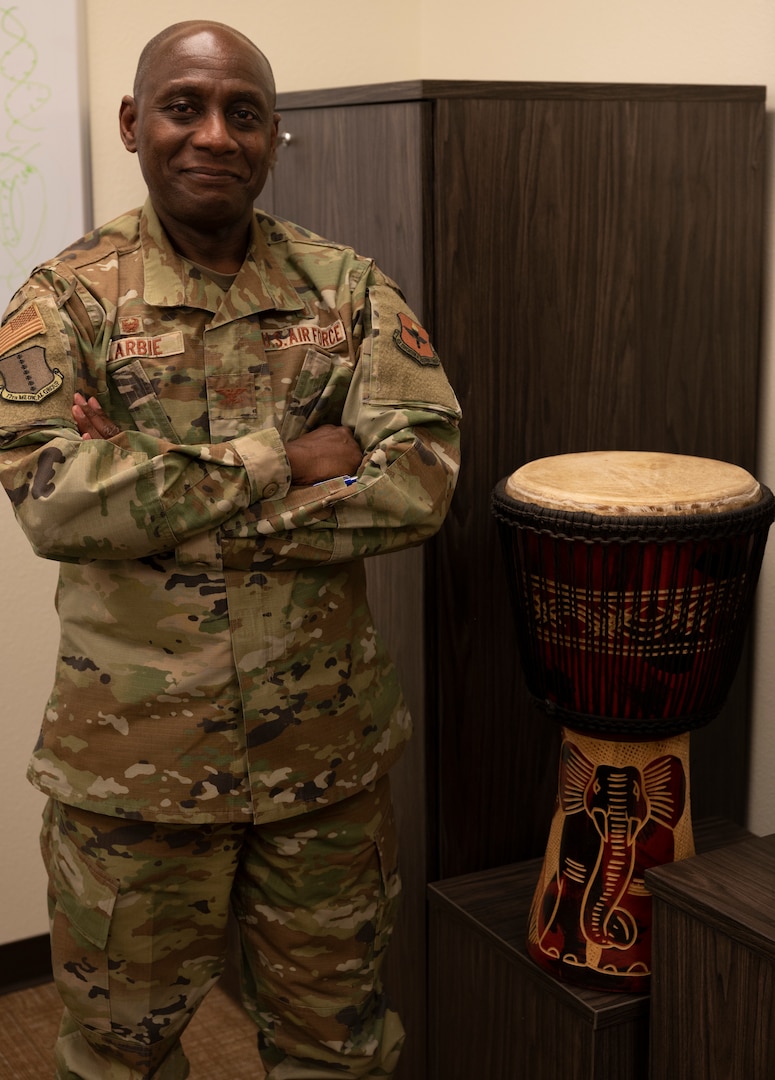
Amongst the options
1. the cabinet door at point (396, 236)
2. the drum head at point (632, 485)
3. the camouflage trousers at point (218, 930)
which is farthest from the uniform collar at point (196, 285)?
the camouflage trousers at point (218, 930)

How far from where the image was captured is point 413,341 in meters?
1.84

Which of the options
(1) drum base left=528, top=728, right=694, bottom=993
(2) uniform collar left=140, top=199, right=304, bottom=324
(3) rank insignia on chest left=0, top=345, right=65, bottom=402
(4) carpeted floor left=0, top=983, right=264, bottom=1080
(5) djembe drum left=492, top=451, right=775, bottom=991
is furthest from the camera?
(4) carpeted floor left=0, top=983, right=264, bottom=1080

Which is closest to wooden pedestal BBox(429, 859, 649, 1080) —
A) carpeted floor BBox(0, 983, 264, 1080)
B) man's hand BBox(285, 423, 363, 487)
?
carpeted floor BBox(0, 983, 264, 1080)

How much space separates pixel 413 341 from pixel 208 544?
16.1 inches

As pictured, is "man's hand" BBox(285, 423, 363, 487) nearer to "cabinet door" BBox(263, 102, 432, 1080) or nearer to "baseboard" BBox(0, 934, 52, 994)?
"cabinet door" BBox(263, 102, 432, 1080)

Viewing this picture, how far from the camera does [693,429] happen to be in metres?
2.39

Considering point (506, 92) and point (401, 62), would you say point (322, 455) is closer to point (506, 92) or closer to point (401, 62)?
point (506, 92)

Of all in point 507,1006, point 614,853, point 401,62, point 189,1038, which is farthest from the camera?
point 401,62

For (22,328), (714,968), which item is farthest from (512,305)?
(714,968)

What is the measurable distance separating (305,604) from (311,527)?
4.9 inches

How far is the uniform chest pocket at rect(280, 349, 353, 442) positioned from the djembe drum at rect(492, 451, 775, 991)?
324mm

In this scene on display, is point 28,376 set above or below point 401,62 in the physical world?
below

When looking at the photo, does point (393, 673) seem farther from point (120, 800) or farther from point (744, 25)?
point (744, 25)

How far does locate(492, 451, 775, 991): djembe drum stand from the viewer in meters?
1.88
